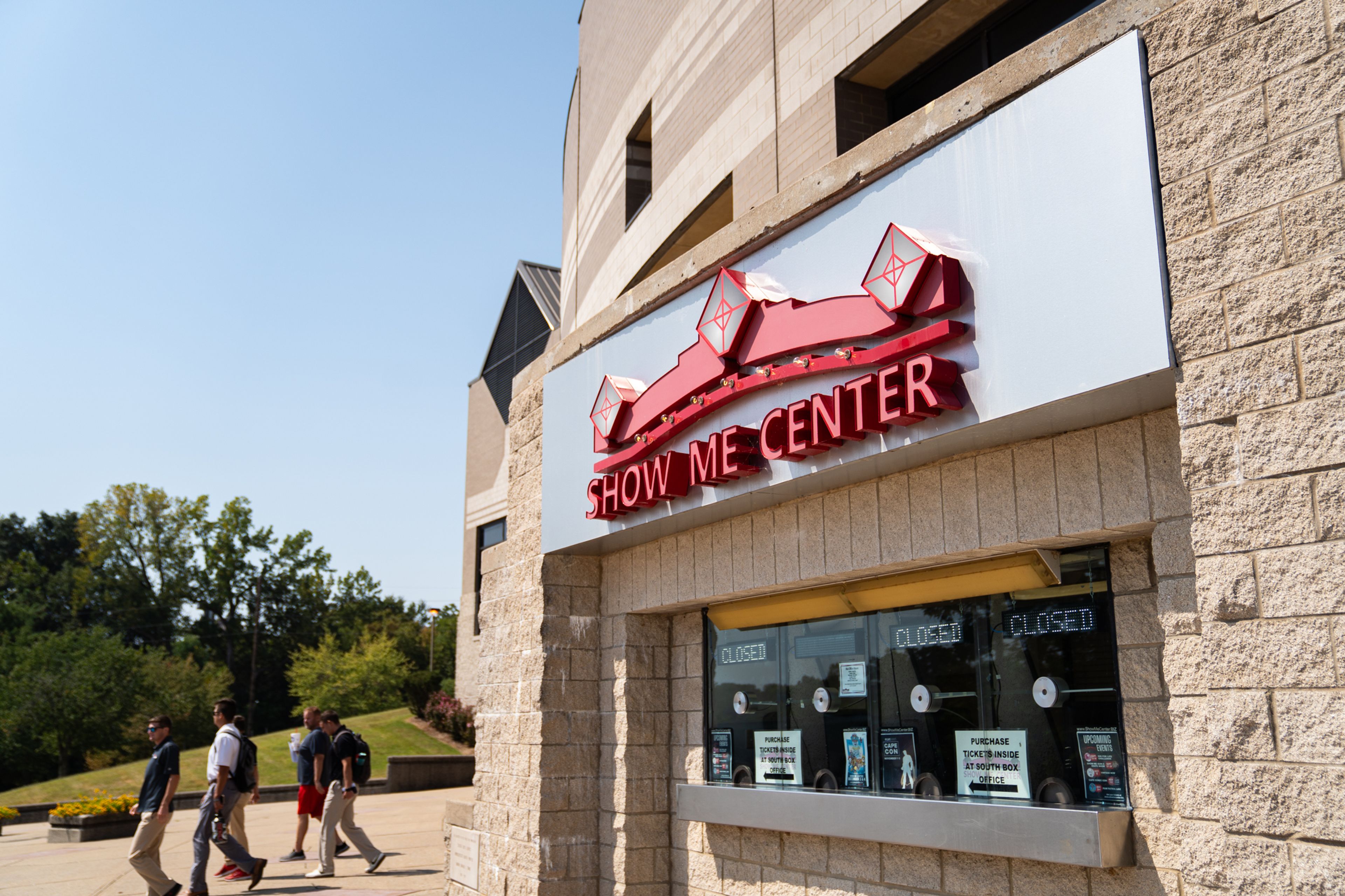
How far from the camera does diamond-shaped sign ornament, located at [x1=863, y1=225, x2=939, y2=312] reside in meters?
5.73

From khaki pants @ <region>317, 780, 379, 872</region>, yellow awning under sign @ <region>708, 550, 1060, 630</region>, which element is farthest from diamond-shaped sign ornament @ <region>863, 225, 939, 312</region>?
khaki pants @ <region>317, 780, 379, 872</region>

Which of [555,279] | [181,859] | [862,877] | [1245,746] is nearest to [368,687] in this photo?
[555,279]

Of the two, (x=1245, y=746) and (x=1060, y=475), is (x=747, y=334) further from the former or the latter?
(x=1245, y=746)

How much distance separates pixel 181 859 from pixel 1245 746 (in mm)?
14476

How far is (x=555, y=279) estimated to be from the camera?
1326 inches

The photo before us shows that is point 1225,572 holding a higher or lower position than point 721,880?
higher

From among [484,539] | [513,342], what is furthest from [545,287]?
[484,539]

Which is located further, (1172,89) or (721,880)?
(721,880)

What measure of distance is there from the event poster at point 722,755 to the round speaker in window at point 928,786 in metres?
2.07

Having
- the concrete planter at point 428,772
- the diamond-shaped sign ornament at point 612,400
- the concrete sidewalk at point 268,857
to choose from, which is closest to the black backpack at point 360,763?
the concrete sidewalk at point 268,857

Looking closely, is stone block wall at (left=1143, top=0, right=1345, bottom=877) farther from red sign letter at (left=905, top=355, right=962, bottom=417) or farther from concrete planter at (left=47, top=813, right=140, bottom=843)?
concrete planter at (left=47, top=813, right=140, bottom=843)

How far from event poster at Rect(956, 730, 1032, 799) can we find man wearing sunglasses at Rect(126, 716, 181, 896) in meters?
7.59

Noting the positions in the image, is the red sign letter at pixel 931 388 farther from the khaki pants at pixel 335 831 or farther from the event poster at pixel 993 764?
the khaki pants at pixel 335 831

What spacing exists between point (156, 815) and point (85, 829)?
9.52 meters
